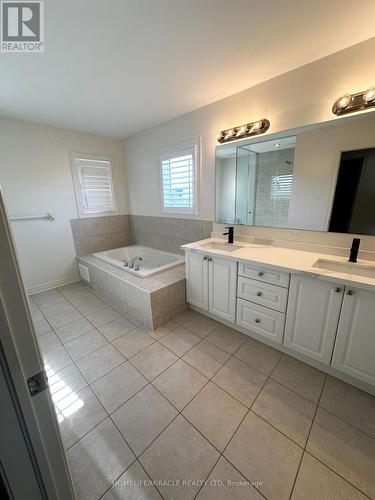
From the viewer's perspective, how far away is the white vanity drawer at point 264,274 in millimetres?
1573

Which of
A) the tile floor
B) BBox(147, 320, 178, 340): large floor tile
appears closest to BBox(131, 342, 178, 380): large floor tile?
the tile floor

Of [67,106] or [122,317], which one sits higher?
[67,106]

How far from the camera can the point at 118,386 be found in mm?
1505

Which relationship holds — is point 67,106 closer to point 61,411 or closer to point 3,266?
point 3,266

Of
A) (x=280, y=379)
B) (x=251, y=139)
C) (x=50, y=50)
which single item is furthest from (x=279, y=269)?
(x=50, y=50)

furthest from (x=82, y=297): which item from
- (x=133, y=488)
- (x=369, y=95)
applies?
(x=369, y=95)

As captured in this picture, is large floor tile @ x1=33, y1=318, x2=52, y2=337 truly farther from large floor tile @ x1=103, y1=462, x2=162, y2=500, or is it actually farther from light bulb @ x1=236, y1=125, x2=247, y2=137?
light bulb @ x1=236, y1=125, x2=247, y2=137

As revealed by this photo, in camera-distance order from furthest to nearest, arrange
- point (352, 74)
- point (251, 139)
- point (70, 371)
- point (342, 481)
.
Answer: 1. point (251, 139)
2. point (70, 371)
3. point (352, 74)
4. point (342, 481)

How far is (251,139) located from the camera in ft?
6.70

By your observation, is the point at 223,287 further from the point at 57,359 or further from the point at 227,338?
the point at 57,359

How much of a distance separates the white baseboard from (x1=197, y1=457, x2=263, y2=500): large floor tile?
3.07 metres

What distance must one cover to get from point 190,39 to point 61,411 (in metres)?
2.68

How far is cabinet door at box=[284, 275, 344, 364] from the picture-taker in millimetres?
1390

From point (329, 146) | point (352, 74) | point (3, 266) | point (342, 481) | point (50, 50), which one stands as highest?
point (50, 50)
